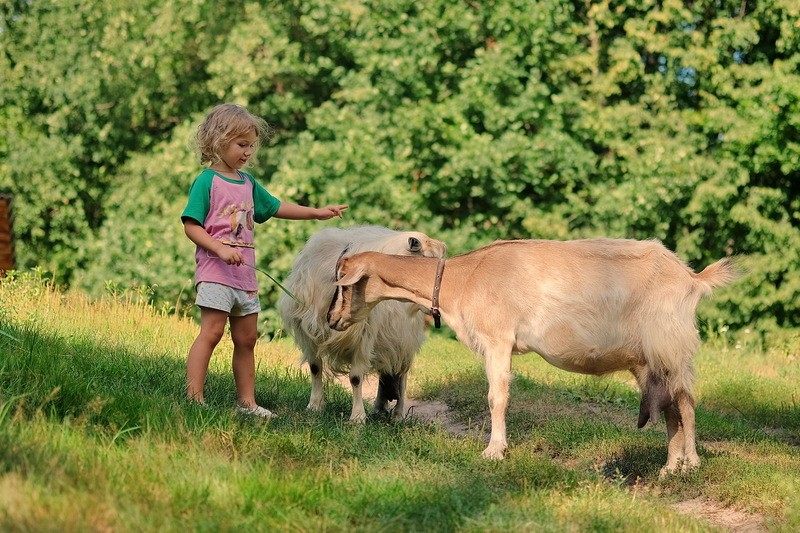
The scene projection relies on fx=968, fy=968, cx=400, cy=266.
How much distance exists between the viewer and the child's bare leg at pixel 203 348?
5906 mm

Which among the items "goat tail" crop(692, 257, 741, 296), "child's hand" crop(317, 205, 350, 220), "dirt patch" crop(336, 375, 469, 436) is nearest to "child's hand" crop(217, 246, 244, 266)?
"child's hand" crop(317, 205, 350, 220)

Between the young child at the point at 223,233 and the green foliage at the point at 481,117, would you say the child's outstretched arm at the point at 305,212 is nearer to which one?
the young child at the point at 223,233

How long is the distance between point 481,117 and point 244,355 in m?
10.1

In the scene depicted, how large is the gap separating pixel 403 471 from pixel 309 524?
1131 millimetres

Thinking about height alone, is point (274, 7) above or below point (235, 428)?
above

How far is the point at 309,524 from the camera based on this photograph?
3730 millimetres

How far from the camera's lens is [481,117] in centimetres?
1553

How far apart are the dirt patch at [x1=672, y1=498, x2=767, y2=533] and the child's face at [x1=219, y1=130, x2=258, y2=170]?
324 cm

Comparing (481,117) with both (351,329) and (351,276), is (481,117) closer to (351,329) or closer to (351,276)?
(351,329)

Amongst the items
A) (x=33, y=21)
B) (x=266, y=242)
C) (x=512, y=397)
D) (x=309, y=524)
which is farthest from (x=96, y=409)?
(x=33, y=21)

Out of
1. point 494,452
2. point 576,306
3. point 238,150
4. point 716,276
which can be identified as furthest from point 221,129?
point 716,276

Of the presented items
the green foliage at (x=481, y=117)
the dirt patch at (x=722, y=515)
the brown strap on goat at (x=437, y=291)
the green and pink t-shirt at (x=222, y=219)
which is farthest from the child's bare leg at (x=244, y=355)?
the green foliage at (x=481, y=117)

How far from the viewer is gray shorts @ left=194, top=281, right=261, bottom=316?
19.1ft

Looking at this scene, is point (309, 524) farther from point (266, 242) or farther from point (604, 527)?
point (266, 242)
